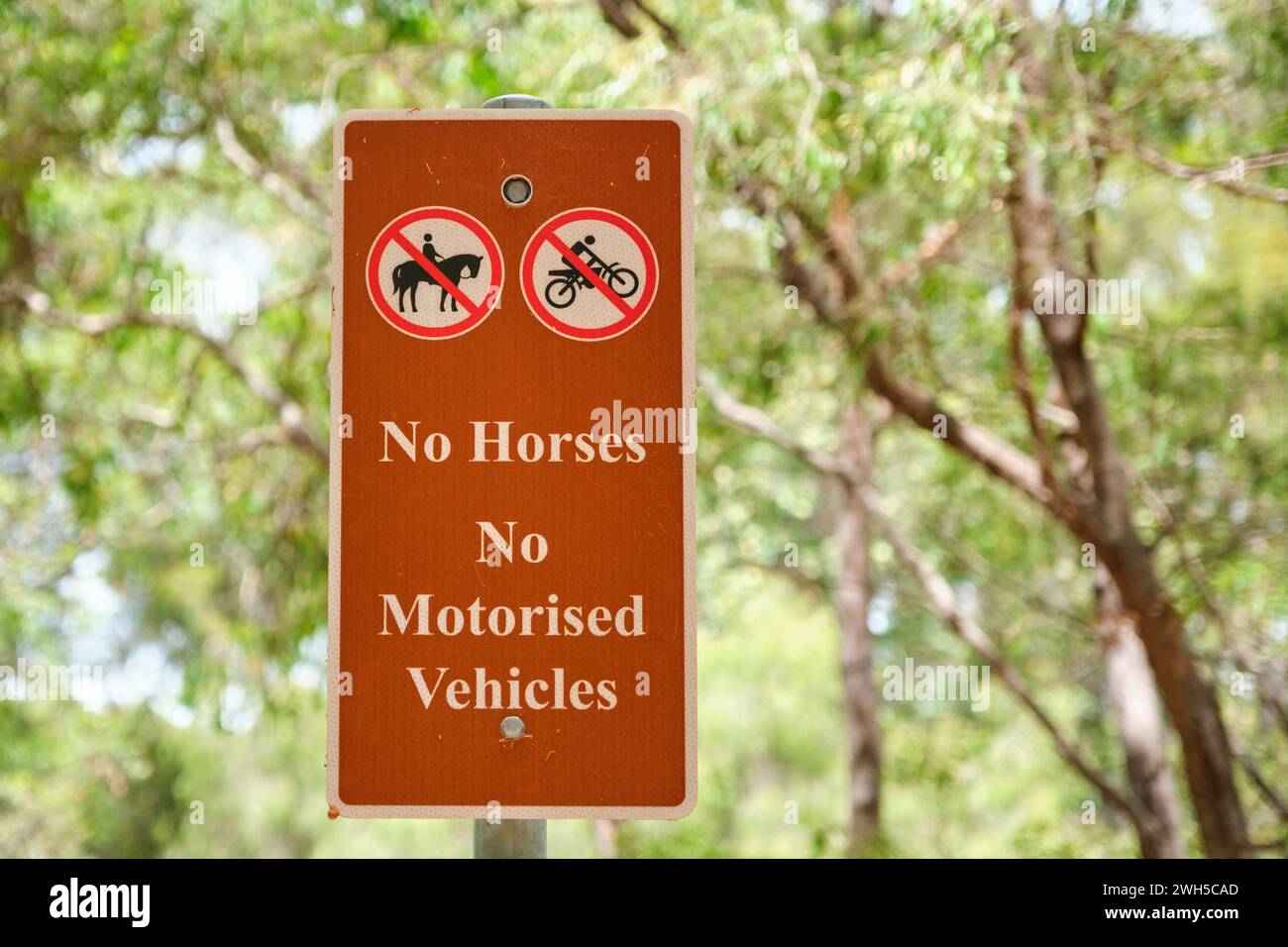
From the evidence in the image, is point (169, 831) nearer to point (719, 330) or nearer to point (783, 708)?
point (783, 708)

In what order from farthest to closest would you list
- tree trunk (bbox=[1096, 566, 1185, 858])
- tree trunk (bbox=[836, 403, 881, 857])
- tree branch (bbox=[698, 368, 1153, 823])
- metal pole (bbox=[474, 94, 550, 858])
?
1. tree trunk (bbox=[836, 403, 881, 857])
2. tree branch (bbox=[698, 368, 1153, 823])
3. tree trunk (bbox=[1096, 566, 1185, 858])
4. metal pole (bbox=[474, 94, 550, 858])

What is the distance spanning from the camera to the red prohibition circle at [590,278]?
57.7 inches

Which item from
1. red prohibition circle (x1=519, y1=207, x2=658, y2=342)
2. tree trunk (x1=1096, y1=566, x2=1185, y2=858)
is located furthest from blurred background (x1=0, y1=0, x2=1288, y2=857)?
red prohibition circle (x1=519, y1=207, x2=658, y2=342)

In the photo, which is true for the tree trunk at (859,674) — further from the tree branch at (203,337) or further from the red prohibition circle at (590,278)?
the red prohibition circle at (590,278)

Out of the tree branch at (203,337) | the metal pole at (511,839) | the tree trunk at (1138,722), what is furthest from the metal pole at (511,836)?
the tree branch at (203,337)

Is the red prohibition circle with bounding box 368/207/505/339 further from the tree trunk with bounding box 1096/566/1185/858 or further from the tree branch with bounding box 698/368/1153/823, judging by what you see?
the tree branch with bounding box 698/368/1153/823

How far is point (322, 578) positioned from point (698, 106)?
345 cm

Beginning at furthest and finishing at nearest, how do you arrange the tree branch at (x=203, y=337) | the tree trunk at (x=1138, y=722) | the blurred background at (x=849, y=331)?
1. the tree branch at (x=203, y=337)
2. the tree trunk at (x=1138, y=722)
3. the blurred background at (x=849, y=331)

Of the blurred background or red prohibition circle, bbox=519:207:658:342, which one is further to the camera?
the blurred background

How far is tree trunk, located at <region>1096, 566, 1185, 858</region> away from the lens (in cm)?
611

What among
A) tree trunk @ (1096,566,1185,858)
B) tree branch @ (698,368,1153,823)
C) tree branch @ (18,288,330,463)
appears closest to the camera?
tree trunk @ (1096,566,1185,858)

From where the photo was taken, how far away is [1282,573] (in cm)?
584

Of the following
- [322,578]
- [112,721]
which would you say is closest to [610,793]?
[322,578]

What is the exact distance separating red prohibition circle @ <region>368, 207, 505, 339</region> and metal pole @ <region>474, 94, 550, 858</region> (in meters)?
0.43
